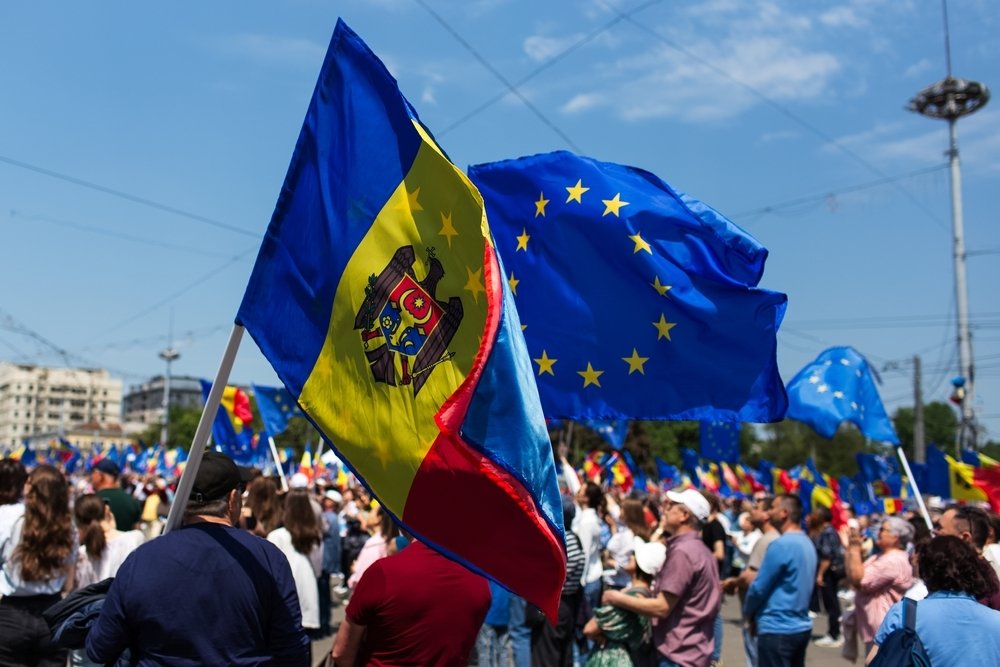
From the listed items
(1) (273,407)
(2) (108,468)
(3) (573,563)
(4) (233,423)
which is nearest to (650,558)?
(3) (573,563)

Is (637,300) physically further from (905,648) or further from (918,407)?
(918,407)

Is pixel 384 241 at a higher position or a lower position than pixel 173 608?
higher

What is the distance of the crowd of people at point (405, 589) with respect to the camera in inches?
138

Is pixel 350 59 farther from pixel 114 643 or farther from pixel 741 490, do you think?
pixel 741 490

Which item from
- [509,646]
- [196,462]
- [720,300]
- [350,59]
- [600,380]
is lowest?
[509,646]

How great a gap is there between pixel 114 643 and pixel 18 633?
265cm

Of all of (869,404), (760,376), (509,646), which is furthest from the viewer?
(869,404)

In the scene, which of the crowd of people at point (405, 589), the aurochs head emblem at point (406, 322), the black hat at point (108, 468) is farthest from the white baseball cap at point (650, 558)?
the black hat at point (108, 468)

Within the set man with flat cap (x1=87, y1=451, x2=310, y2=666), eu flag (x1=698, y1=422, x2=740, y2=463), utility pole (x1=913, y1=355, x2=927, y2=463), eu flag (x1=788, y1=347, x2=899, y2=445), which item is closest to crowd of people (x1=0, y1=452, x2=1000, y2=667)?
man with flat cap (x1=87, y1=451, x2=310, y2=666)

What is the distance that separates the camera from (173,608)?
11.2ft

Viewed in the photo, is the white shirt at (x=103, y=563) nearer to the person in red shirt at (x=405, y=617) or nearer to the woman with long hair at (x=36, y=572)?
the woman with long hair at (x=36, y=572)

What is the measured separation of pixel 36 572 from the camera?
573 centimetres

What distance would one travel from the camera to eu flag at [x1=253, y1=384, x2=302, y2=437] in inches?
786

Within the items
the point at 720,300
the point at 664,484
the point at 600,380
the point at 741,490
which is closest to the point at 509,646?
the point at 600,380
